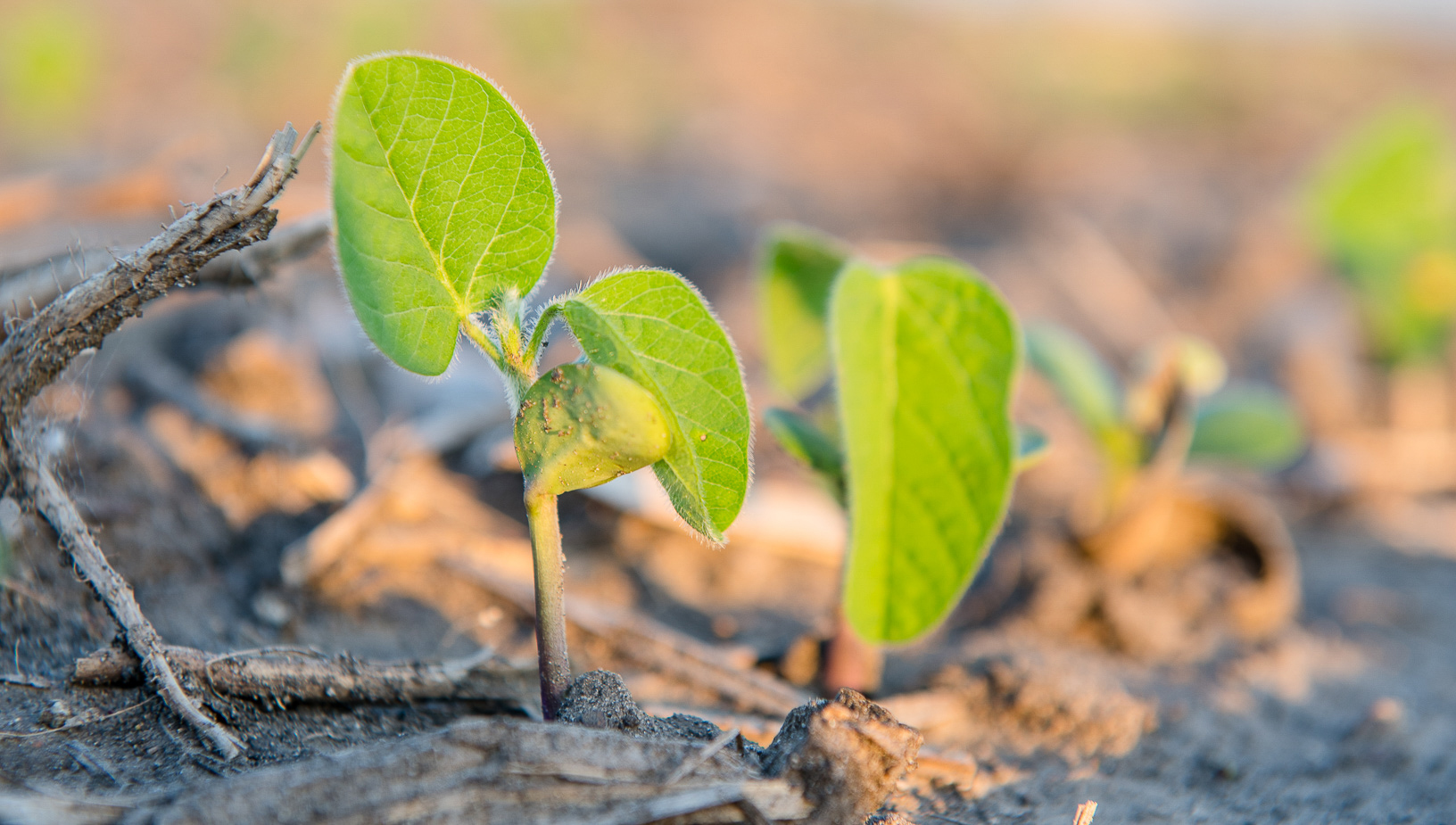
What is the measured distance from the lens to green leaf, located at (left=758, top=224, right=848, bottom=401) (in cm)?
168

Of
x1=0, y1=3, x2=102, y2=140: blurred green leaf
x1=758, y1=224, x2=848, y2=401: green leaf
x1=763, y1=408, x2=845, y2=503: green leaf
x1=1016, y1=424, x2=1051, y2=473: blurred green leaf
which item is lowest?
x1=763, y1=408, x2=845, y2=503: green leaf

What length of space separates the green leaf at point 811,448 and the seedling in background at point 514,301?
36 centimetres

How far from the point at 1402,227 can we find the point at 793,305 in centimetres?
281

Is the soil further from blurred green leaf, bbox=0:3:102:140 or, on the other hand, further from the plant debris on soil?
blurred green leaf, bbox=0:3:102:140

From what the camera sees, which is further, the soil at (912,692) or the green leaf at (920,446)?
the green leaf at (920,446)

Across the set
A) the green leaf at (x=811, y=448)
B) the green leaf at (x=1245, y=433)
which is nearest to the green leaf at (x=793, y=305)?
the green leaf at (x=811, y=448)

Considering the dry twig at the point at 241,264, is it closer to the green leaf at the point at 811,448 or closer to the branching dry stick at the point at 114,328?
the branching dry stick at the point at 114,328

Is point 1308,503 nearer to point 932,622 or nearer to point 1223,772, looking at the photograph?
point 1223,772

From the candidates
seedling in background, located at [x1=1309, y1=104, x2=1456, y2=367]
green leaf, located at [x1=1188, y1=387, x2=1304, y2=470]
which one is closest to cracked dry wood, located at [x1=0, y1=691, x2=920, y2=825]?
green leaf, located at [x1=1188, y1=387, x2=1304, y2=470]

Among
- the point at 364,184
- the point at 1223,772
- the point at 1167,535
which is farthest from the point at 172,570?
the point at 1167,535

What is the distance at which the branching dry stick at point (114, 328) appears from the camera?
0.90 metres

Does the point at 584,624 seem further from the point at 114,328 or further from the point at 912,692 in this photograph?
the point at 114,328

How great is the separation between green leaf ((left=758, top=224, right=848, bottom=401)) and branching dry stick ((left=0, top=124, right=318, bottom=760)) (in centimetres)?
94

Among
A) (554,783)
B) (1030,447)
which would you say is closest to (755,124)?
(1030,447)
